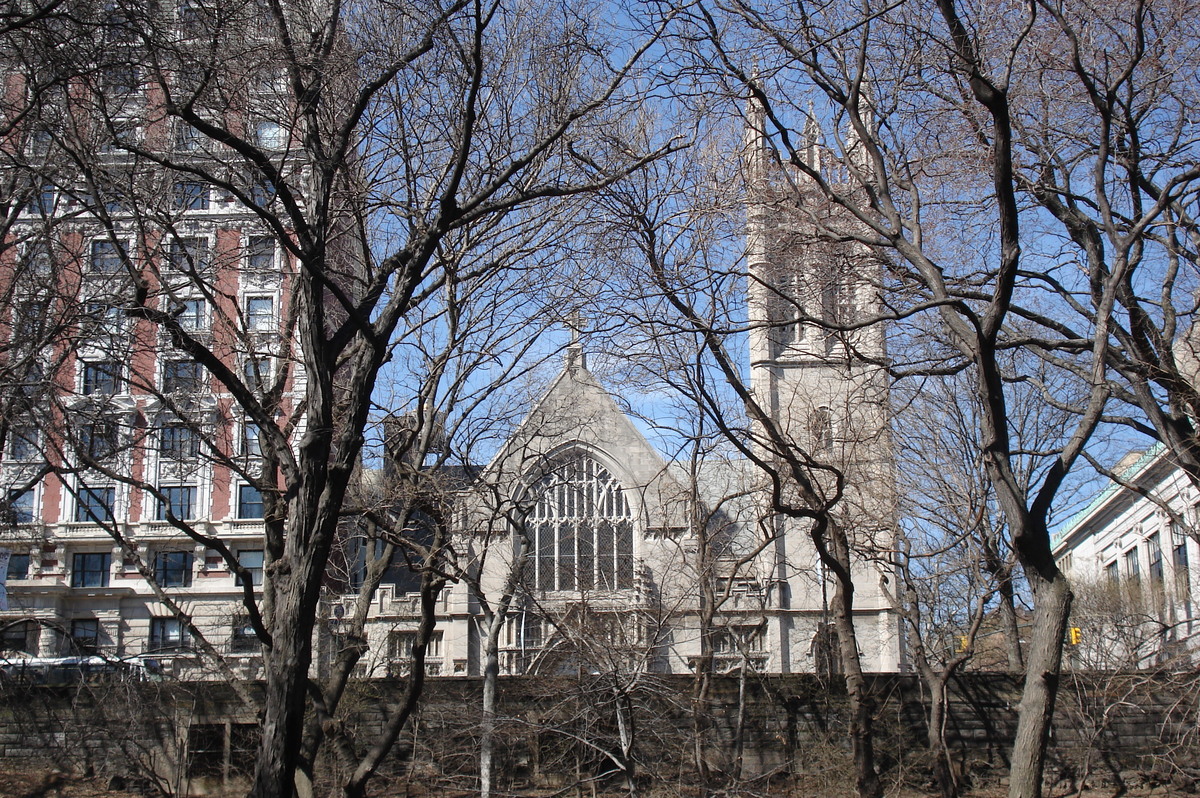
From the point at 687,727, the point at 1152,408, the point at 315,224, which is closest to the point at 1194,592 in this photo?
the point at 687,727

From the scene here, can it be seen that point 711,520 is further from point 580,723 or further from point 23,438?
point 23,438

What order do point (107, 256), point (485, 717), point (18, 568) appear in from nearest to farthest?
point (485, 717), point (107, 256), point (18, 568)

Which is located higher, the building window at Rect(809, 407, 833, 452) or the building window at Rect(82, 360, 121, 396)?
the building window at Rect(82, 360, 121, 396)

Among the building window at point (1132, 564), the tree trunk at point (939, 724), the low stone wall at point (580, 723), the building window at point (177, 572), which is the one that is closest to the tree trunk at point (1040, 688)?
the low stone wall at point (580, 723)

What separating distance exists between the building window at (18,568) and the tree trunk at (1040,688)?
37726 millimetres

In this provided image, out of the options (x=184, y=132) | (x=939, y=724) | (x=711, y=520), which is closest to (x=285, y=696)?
(x=184, y=132)

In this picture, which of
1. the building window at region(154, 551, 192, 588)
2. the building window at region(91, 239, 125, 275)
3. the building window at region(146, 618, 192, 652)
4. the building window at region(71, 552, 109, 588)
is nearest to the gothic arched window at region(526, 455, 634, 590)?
the building window at region(146, 618, 192, 652)

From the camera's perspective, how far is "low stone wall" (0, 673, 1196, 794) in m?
17.7

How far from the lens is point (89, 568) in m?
38.7

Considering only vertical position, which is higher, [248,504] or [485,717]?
[248,504]

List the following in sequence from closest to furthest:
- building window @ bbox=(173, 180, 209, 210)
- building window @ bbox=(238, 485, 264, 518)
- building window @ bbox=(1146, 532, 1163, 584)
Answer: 1. building window @ bbox=(173, 180, 209, 210)
2. building window @ bbox=(1146, 532, 1163, 584)
3. building window @ bbox=(238, 485, 264, 518)

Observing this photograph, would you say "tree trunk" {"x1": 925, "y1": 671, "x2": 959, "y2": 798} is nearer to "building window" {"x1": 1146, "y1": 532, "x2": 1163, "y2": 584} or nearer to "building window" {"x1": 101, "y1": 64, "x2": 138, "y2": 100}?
"building window" {"x1": 101, "y1": 64, "x2": 138, "y2": 100}

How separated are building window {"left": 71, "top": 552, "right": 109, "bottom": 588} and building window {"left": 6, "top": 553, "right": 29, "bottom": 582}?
1439 millimetres

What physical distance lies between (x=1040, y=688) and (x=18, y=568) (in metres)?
38.6
